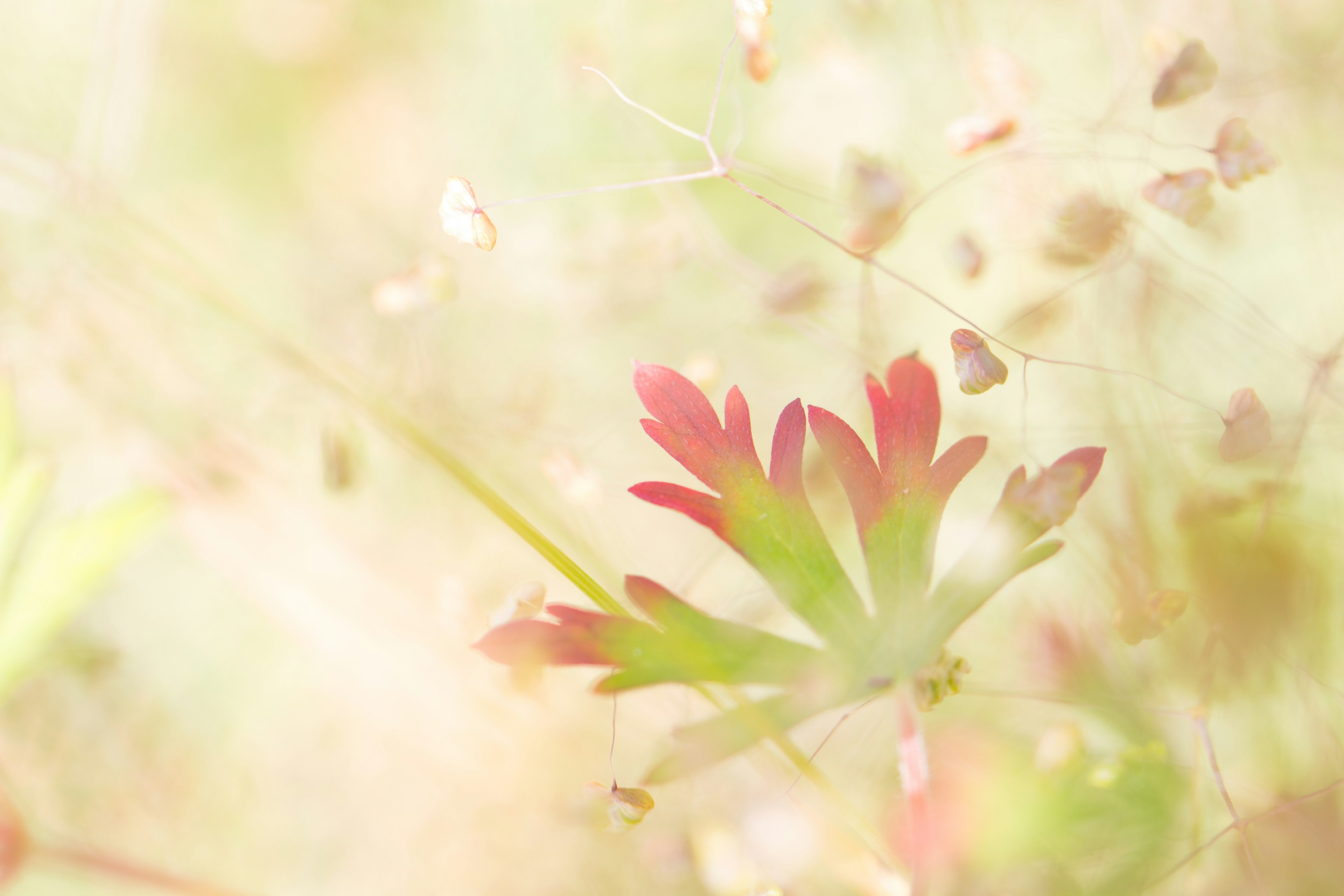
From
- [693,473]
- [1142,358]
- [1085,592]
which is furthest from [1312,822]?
[693,473]

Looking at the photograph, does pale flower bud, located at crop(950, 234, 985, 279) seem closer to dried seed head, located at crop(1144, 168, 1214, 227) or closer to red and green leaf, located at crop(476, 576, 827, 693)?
dried seed head, located at crop(1144, 168, 1214, 227)

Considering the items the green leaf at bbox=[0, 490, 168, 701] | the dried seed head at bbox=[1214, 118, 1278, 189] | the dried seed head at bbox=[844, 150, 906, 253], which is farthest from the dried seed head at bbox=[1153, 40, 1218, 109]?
the green leaf at bbox=[0, 490, 168, 701]

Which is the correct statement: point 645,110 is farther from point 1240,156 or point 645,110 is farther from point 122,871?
point 122,871

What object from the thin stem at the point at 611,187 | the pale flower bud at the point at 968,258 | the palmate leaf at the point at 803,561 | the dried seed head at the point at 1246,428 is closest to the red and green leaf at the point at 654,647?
the palmate leaf at the point at 803,561

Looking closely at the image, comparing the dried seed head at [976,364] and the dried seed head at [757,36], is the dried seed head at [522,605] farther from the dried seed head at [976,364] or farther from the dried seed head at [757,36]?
the dried seed head at [757,36]

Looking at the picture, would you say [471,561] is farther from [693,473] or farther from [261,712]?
[693,473]
